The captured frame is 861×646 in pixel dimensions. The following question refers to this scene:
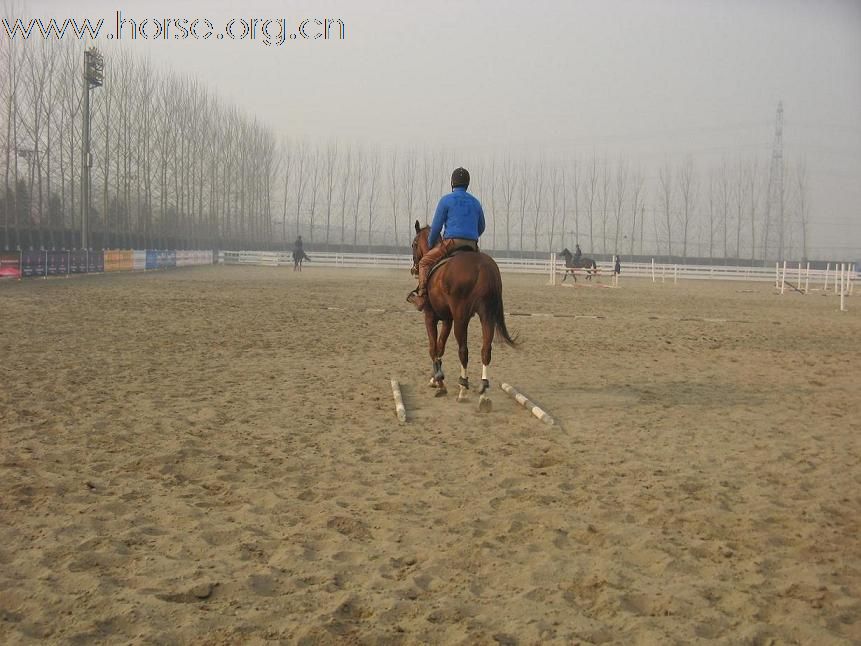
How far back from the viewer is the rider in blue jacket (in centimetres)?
930

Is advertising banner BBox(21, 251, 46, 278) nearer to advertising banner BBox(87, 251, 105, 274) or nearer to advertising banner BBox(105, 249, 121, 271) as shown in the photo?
advertising banner BBox(87, 251, 105, 274)

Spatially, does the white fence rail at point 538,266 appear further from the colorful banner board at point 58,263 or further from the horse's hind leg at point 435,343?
the horse's hind leg at point 435,343

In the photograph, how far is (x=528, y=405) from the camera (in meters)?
8.36

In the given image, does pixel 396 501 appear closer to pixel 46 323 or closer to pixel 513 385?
pixel 513 385

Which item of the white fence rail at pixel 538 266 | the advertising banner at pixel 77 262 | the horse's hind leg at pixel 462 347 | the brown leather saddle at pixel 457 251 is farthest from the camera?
the white fence rail at pixel 538 266

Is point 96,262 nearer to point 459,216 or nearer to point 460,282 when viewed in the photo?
point 459,216

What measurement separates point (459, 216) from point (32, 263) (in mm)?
26723

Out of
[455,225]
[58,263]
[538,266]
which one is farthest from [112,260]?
[455,225]

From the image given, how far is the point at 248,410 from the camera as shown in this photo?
8.27m

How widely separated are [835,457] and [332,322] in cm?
1208

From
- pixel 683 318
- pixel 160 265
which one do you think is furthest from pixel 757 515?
pixel 160 265

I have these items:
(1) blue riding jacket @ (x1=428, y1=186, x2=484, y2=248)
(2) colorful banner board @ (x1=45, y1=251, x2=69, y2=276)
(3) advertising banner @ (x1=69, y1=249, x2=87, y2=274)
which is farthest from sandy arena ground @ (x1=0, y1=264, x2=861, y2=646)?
(3) advertising banner @ (x1=69, y1=249, x2=87, y2=274)

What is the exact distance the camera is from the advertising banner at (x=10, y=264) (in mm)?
29500

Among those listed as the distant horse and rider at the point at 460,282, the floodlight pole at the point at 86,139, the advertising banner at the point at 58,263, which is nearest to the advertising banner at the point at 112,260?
the floodlight pole at the point at 86,139
